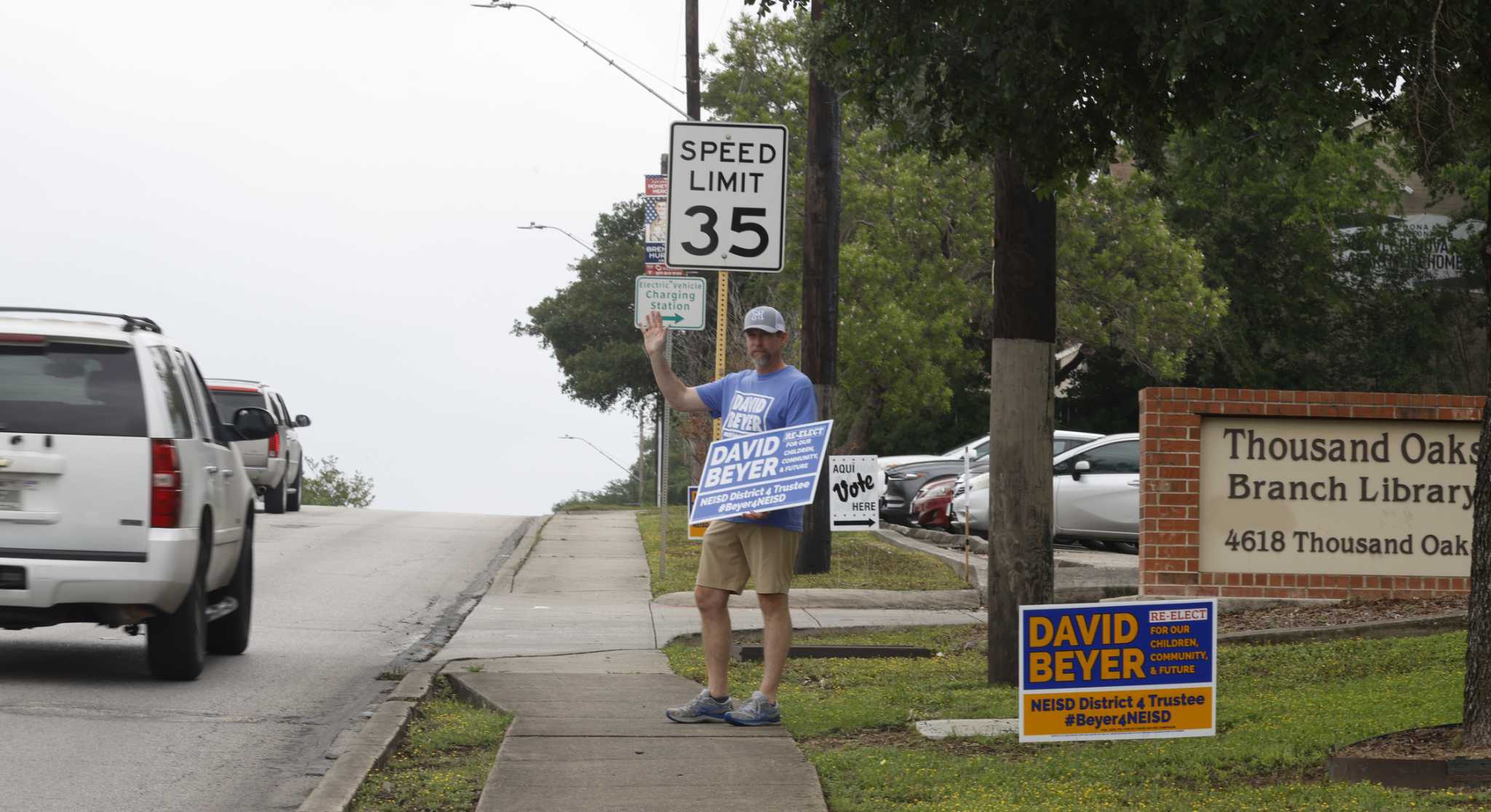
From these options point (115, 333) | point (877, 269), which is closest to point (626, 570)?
point (115, 333)

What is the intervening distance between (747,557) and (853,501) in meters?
9.13

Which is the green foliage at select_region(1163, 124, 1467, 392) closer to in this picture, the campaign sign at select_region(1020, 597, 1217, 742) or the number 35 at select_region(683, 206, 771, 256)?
the number 35 at select_region(683, 206, 771, 256)

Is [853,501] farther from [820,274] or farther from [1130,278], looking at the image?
[1130,278]

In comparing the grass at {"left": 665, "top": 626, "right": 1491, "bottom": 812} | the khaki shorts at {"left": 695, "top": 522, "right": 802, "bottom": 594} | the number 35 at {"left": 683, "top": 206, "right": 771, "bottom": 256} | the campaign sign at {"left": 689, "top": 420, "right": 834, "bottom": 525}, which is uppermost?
the number 35 at {"left": 683, "top": 206, "right": 771, "bottom": 256}

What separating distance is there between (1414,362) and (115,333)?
42398mm

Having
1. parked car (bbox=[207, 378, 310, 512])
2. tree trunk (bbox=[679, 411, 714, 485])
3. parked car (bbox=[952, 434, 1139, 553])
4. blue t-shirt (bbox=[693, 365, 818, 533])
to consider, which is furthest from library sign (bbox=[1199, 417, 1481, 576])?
tree trunk (bbox=[679, 411, 714, 485])

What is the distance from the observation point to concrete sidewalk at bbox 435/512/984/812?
6.21m

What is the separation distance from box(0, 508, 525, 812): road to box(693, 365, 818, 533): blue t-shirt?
89.4 inches

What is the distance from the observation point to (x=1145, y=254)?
38.8 meters

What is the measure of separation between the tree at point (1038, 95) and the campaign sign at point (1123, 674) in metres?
1.78

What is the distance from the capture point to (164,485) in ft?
28.2

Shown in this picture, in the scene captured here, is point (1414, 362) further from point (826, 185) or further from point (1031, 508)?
point (1031, 508)

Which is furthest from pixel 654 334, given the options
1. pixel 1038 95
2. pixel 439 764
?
pixel 439 764

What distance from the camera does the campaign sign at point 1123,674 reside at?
6.89 m
